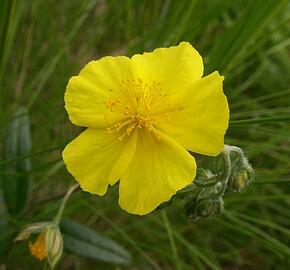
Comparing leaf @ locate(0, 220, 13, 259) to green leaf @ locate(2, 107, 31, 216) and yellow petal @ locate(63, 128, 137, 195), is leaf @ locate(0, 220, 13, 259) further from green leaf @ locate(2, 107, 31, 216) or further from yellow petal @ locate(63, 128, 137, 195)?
yellow petal @ locate(63, 128, 137, 195)

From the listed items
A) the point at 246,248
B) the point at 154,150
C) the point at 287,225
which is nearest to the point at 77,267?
the point at 246,248

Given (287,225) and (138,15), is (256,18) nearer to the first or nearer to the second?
(138,15)

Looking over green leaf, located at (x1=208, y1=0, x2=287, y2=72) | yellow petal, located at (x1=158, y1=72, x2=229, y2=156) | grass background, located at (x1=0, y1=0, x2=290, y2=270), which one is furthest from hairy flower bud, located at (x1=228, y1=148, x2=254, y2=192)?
grass background, located at (x1=0, y1=0, x2=290, y2=270)

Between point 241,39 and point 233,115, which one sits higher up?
point 241,39

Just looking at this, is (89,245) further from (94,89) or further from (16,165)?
(94,89)

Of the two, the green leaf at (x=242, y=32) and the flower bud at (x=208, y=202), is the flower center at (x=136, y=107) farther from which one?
the green leaf at (x=242, y=32)
